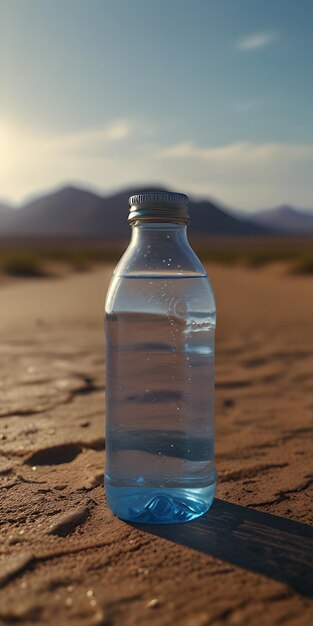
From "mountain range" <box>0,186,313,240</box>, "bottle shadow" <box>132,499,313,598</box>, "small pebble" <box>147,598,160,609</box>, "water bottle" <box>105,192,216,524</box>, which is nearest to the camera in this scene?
"small pebble" <box>147,598,160,609</box>

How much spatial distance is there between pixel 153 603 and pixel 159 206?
1151 millimetres

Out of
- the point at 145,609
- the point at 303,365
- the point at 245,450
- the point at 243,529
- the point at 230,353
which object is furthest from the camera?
the point at 230,353

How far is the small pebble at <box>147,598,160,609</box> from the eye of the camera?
60.7 inches

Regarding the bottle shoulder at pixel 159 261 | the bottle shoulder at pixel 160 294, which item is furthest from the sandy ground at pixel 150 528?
the bottle shoulder at pixel 159 261

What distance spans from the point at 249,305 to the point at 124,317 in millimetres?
7259

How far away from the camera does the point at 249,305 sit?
9328 millimetres

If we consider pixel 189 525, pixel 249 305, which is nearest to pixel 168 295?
pixel 189 525

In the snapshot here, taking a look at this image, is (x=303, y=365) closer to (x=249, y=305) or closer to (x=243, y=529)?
(x=243, y=529)

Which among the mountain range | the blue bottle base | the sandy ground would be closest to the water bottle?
the blue bottle base

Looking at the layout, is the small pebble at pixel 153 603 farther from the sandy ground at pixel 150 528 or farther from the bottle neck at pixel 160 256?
the bottle neck at pixel 160 256

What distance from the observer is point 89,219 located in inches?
5901

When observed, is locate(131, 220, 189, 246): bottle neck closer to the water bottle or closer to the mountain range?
the water bottle

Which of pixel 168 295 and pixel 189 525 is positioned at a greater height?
pixel 168 295

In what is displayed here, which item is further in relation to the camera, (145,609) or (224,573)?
(224,573)
